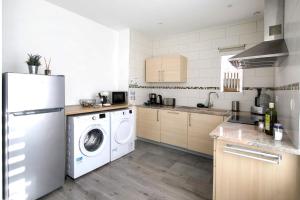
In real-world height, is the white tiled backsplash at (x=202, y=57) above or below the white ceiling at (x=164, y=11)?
below

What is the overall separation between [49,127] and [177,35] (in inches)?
122

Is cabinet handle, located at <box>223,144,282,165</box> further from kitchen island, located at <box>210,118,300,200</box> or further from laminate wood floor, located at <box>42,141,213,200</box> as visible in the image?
laminate wood floor, located at <box>42,141,213,200</box>

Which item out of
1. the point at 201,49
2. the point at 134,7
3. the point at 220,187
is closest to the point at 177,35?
the point at 201,49

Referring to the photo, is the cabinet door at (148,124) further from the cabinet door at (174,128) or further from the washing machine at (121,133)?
the washing machine at (121,133)

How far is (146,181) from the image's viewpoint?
80.7 inches

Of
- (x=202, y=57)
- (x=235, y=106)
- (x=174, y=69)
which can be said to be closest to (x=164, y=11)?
(x=174, y=69)

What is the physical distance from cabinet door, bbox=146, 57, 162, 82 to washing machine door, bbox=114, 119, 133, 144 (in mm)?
1262

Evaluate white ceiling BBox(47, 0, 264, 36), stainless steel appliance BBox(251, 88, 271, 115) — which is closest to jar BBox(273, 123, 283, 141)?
stainless steel appliance BBox(251, 88, 271, 115)

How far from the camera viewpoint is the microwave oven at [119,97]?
300 centimetres

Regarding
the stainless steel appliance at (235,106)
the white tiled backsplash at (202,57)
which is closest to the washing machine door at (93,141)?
the white tiled backsplash at (202,57)

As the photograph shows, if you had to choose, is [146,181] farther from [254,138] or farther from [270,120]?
[270,120]

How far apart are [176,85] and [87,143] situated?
2.27 metres

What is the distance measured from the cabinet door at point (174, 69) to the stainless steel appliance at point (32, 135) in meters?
2.19

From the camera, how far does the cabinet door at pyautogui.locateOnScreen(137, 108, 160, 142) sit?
3.29 metres
